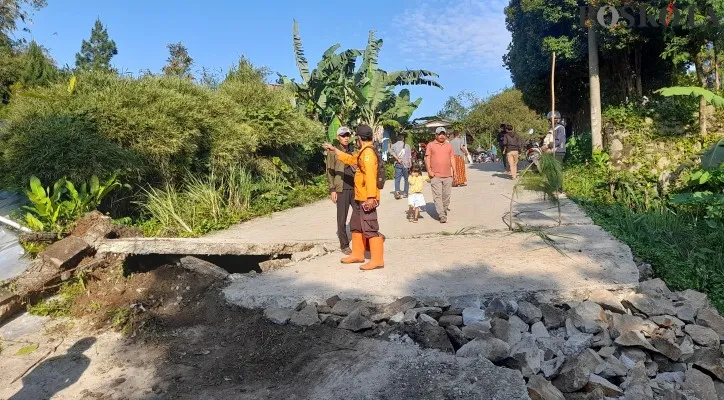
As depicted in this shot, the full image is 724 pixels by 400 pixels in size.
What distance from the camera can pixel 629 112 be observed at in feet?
39.7

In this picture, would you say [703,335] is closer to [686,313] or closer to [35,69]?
[686,313]

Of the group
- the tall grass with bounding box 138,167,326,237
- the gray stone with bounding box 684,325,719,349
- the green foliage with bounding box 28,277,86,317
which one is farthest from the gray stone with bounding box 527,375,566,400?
the tall grass with bounding box 138,167,326,237

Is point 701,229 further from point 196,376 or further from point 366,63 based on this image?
point 366,63

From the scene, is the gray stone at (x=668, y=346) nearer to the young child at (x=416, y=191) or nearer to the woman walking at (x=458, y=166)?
the young child at (x=416, y=191)

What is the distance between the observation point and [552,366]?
3.64 metres

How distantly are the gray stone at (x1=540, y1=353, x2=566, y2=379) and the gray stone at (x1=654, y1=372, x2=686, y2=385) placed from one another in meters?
0.81

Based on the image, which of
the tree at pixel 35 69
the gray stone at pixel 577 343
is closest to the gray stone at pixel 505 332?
the gray stone at pixel 577 343

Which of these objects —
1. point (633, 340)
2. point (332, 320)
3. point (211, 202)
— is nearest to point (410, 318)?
point (332, 320)

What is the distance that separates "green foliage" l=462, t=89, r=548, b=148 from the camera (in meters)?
37.2

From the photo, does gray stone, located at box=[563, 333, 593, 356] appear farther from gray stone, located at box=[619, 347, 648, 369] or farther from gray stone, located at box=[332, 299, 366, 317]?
gray stone, located at box=[332, 299, 366, 317]

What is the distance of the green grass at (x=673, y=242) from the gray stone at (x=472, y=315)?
2735 millimetres

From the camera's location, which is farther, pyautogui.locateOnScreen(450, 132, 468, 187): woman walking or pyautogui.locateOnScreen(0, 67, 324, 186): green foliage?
pyautogui.locateOnScreen(450, 132, 468, 187): woman walking

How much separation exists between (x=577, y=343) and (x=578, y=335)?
0.09m

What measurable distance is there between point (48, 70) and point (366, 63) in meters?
12.1
